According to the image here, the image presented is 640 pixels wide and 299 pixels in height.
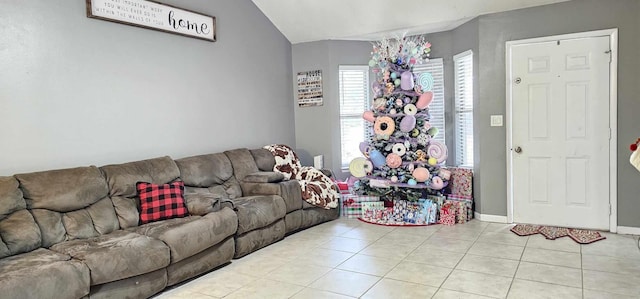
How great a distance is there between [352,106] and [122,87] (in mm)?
3297

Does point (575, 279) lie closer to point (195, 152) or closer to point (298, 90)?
point (195, 152)

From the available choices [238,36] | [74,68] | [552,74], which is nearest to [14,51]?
[74,68]

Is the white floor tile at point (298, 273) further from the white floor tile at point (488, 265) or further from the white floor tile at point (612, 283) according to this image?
the white floor tile at point (612, 283)

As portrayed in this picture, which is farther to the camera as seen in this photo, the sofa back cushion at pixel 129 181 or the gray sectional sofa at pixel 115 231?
the sofa back cushion at pixel 129 181

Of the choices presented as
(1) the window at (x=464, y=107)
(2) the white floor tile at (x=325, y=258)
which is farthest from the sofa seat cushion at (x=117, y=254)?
(1) the window at (x=464, y=107)

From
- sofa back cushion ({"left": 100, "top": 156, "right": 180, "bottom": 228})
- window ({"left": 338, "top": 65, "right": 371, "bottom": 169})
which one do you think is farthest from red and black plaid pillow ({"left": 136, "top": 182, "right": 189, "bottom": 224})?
window ({"left": 338, "top": 65, "right": 371, "bottom": 169})

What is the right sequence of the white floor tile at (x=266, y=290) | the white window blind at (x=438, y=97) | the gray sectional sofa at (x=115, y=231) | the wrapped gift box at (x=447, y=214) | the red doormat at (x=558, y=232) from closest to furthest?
the gray sectional sofa at (x=115, y=231) → the white floor tile at (x=266, y=290) → the red doormat at (x=558, y=232) → the wrapped gift box at (x=447, y=214) → the white window blind at (x=438, y=97)

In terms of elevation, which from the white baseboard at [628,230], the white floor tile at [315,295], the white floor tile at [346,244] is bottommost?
the white floor tile at [315,295]

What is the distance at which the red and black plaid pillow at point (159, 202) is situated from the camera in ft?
11.8

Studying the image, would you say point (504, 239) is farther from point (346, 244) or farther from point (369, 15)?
point (369, 15)

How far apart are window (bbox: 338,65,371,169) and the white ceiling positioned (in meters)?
0.54

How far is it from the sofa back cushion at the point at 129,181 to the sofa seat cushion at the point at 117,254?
1.16 ft

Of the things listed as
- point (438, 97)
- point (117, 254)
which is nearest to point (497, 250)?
point (438, 97)

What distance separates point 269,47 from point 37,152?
323cm
